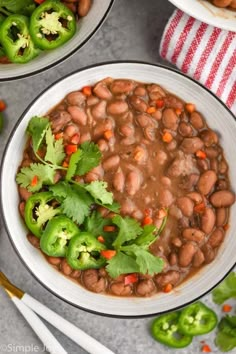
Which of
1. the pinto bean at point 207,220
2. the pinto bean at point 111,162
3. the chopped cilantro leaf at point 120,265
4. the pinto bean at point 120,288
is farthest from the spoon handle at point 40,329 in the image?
the pinto bean at point 207,220

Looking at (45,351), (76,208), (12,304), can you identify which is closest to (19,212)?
(76,208)

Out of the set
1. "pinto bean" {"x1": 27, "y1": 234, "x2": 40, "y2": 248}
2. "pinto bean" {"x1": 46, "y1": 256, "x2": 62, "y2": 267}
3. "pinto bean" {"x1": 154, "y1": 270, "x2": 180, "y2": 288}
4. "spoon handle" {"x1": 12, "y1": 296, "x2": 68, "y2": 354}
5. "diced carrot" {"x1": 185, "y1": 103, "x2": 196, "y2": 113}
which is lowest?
"spoon handle" {"x1": 12, "y1": 296, "x2": 68, "y2": 354}

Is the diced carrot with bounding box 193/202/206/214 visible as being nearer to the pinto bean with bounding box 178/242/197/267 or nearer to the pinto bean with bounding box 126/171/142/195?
the pinto bean with bounding box 178/242/197/267

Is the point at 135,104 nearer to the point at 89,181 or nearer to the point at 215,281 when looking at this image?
the point at 89,181

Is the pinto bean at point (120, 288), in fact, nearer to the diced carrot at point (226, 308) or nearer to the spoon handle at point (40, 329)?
the spoon handle at point (40, 329)

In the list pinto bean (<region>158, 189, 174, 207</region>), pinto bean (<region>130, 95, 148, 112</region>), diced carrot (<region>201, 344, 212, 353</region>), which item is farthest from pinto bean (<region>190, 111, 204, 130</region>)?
diced carrot (<region>201, 344, 212, 353</region>)

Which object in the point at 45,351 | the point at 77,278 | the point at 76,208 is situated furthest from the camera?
the point at 45,351
